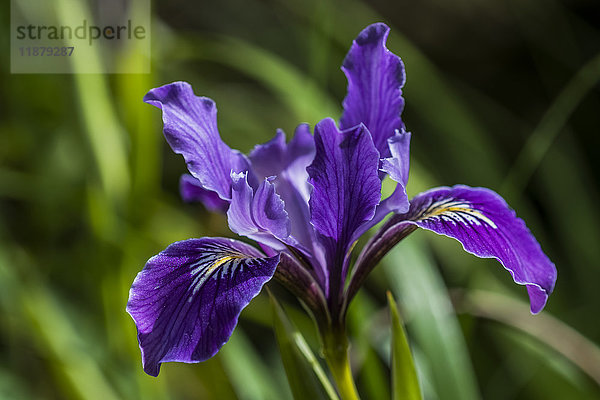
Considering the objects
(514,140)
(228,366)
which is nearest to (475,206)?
(228,366)

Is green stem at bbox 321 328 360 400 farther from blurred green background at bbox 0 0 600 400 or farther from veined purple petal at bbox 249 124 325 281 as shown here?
blurred green background at bbox 0 0 600 400

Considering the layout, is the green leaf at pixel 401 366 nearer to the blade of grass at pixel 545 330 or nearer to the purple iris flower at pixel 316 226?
the purple iris flower at pixel 316 226

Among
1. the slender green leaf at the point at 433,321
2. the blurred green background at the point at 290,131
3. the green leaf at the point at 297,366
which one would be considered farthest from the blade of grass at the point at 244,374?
the green leaf at the point at 297,366

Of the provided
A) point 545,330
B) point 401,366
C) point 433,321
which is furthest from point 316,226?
point 545,330

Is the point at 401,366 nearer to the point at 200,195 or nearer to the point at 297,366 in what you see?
the point at 297,366

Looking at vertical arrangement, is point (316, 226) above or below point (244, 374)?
above

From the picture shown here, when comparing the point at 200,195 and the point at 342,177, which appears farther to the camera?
the point at 200,195

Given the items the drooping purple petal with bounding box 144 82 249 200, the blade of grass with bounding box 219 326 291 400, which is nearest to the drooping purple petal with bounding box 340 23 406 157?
the drooping purple petal with bounding box 144 82 249 200
